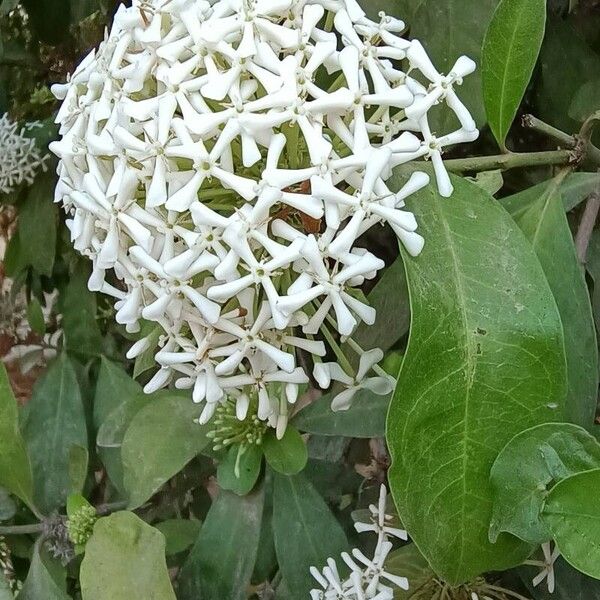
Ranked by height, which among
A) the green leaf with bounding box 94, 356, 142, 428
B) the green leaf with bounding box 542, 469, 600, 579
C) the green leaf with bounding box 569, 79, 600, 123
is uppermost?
the green leaf with bounding box 569, 79, 600, 123

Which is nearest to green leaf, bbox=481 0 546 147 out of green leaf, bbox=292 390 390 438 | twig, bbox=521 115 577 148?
twig, bbox=521 115 577 148

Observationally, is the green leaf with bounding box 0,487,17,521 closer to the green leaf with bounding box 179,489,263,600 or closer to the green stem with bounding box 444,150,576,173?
the green leaf with bounding box 179,489,263,600

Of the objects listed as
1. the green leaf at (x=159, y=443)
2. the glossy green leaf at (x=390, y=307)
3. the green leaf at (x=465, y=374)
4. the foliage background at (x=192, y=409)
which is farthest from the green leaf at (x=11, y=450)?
the green leaf at (x=465, y=374)

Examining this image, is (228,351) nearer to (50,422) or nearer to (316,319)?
(316,319)

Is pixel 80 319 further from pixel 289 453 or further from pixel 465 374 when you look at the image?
pixel 465 374

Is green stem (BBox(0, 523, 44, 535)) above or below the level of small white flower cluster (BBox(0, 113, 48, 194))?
below

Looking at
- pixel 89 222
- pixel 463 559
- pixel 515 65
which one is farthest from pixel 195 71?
pixel 463 559
